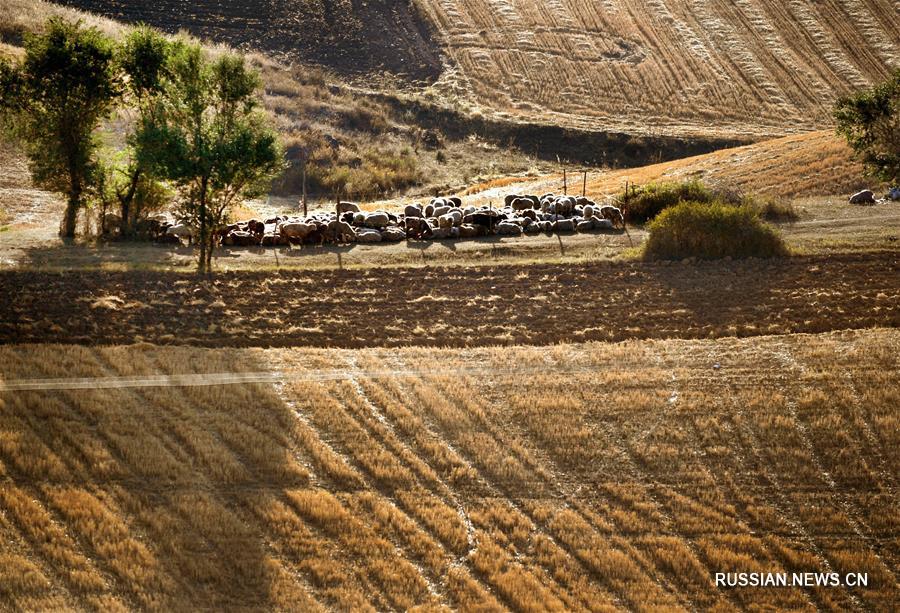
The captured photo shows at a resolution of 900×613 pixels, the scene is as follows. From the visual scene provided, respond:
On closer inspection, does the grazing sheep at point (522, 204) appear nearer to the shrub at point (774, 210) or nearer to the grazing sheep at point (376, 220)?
the grazing sheep at point (376, 220)

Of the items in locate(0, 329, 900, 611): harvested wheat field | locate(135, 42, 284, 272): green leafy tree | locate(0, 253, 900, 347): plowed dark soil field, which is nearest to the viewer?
locate(0, 329, 900, 611): harvested wheat field

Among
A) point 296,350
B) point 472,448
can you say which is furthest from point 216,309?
point 472,448

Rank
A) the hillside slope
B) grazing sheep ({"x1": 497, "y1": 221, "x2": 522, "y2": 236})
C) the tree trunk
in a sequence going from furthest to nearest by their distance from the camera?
the hillside slope, grazing sheep ({"x1": 497, "y1": 221, "x2": 522, "y2": 236}), the tree trunk

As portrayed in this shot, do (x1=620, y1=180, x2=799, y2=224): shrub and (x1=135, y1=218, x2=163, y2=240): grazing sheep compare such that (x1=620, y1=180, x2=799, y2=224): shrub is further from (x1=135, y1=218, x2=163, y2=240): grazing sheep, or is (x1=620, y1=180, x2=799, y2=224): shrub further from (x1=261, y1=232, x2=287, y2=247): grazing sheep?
(x1=135, y1=218, x2=163, y2=240): grazing sheep

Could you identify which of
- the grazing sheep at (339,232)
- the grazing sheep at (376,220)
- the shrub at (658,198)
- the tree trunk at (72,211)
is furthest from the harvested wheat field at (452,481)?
the shrub at (658,198)

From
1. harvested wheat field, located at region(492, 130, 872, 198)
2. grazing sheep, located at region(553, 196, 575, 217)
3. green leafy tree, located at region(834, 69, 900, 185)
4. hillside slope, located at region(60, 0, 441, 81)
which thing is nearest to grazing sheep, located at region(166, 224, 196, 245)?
grazing sheep, located at region(553, 196, 575, 217)

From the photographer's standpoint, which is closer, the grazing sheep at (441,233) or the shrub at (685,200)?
the grazing sheep at (441,233)

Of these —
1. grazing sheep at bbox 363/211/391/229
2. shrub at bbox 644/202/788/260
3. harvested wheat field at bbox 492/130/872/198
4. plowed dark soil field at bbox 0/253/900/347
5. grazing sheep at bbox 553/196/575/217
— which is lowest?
plowed dark soil field at bbox 0/253/900/347
